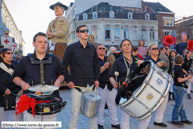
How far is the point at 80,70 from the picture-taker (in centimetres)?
399

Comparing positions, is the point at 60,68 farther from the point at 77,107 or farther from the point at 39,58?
the point at 77,107

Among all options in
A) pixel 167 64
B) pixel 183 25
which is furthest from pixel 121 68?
pixel 183 25

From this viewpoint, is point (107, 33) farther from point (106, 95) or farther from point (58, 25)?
point (106, 95)

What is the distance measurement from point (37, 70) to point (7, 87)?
131 centimetres

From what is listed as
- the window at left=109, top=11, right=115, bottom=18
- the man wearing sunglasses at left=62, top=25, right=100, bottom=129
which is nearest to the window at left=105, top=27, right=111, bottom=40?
the window at left=109, top=11, right=115, bottom=18

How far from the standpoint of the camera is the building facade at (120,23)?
130 feet

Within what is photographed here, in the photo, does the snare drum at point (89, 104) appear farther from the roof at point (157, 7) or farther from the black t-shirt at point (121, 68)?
the roof at point (157, 7)

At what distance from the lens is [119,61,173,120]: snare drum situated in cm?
323

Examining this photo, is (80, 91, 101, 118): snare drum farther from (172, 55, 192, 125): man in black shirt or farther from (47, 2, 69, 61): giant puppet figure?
(47, 2, 69, 61): giant puppet figure

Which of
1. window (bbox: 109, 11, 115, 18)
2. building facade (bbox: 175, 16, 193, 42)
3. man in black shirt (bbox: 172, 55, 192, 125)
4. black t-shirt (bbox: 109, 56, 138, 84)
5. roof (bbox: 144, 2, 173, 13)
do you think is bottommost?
man in black shirt (bbox: 172, 55, 192, 125)

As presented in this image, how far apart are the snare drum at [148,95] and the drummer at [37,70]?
4.09 feet

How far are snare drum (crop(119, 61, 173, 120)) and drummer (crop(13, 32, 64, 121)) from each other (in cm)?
125

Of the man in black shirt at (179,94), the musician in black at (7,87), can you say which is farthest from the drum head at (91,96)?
the man in black shirt at (179,94)

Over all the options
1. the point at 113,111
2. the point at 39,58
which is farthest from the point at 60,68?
the point at 113,111
